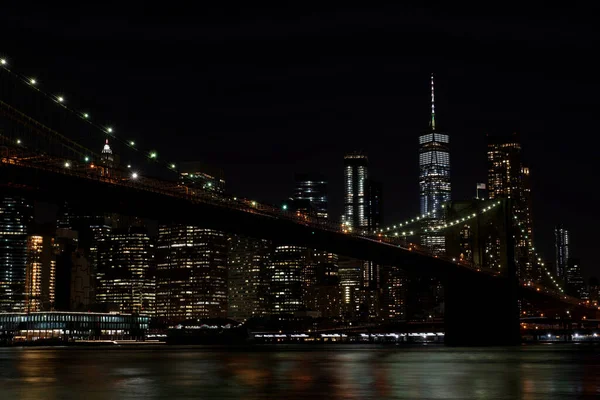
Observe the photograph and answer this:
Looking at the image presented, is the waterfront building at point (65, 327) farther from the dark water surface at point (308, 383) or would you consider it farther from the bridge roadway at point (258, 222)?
the dark water surface at point (308, 383)

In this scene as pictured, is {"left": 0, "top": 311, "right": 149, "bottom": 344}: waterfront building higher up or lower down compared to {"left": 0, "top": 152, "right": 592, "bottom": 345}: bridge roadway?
lower down

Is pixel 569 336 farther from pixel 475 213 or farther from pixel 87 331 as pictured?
pixel 87 331

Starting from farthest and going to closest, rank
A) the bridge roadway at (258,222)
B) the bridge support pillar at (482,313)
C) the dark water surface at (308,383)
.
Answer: the bridge support pillar at (482,313), the bridge roadway at (258,222), the dark water surface at (308,383)

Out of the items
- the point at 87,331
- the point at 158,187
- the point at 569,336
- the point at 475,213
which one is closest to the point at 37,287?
the point at 87,331

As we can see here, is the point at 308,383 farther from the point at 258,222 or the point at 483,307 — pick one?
the point at 483,307

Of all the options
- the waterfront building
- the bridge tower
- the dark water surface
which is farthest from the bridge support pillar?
the waterfront building

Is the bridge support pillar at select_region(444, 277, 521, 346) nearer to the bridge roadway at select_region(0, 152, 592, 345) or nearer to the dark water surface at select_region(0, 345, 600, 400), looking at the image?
the bridge roadway at select_region(0, 152, 592, 345)

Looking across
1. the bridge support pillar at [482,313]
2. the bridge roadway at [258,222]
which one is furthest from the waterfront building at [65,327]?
the bridge support pillar at [482,313]

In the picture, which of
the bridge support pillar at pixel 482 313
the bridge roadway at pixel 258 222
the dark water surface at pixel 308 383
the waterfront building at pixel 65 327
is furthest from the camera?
the waterfront building at pixel 65 327
